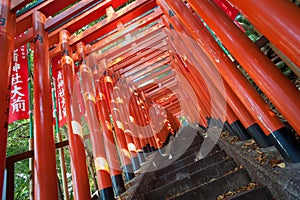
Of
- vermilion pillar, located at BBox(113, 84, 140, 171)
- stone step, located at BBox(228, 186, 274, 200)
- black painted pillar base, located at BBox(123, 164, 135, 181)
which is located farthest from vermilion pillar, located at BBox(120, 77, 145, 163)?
stone step, located at BBox(228, 186, 274, 200)

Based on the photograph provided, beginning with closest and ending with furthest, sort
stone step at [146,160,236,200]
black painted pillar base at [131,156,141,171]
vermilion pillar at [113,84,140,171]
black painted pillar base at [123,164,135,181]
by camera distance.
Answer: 1. stone step at [146,160,236,200]
2. black painted pillar base at [123,164,135,181]
3. black painted pillar base at [131,156,141,171]
4. vermilion pillar at [113,84,140,171]

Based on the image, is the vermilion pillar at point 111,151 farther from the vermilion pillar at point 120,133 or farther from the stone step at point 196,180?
the stone step at point 196,180

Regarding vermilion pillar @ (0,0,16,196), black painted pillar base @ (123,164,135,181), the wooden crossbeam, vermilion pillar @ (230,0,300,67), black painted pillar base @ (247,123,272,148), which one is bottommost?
black painted pillar base @ (247,123,272,148)

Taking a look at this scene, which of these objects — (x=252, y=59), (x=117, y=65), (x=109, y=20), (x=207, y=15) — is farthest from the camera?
(x=117, y=65)

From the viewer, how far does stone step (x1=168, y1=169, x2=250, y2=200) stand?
8.27 ft

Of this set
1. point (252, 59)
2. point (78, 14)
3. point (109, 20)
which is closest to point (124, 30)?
point (109, 20)

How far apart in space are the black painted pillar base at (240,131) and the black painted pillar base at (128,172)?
2.83 meters

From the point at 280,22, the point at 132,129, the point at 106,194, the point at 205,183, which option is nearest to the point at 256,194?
the point at 205,183

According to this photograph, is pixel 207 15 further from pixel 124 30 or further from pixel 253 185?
pixel 124 30

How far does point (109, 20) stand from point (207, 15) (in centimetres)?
312

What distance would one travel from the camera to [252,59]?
1986mm

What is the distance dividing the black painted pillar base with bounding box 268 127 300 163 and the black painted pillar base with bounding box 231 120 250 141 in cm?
105

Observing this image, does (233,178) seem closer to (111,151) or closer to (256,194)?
(256,194)

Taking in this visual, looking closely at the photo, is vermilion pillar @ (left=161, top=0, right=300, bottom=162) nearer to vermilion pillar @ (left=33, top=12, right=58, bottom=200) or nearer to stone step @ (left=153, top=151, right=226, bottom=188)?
stone step @ (left=153, top=151, right=226, bottom=188)
